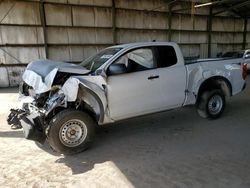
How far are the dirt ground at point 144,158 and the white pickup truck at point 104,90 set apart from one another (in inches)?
15.6

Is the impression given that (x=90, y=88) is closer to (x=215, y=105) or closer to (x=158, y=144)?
(x=158, y=144)

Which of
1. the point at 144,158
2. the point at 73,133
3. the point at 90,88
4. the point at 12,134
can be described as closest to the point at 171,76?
the point at 90,88

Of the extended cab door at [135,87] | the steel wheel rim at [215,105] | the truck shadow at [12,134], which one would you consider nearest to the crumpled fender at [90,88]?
the extended cab door at [135,87]

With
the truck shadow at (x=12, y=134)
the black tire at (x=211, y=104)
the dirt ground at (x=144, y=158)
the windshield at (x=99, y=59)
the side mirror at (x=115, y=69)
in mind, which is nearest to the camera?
the dirt ground at (x=144, y=158)

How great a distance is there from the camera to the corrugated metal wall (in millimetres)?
12070

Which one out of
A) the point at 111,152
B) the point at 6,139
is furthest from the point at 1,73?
the point at 111,152

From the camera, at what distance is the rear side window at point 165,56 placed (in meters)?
5.60

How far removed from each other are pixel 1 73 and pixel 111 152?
9323 millimetres

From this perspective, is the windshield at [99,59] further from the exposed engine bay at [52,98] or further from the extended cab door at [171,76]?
the extended cab door at [171,76]

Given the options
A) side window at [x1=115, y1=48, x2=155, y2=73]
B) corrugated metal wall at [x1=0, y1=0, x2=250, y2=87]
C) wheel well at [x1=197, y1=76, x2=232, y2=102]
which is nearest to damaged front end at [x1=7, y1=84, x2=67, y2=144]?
side window at [x1=115, y1=48, x2=155, y2=73]

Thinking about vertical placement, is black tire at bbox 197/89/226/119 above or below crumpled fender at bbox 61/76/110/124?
below

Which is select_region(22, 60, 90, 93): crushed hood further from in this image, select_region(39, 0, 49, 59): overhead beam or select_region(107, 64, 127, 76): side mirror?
select_region(39, 0, 49, 59): overhead beam

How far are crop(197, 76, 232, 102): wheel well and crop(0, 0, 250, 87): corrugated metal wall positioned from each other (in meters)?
8.66

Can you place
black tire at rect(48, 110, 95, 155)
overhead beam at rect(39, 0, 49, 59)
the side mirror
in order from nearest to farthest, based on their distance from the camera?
black tire at rect(48, 110, 95, 155) → the side mirror → overhead beam at rect(39, 0, 49, 59)
